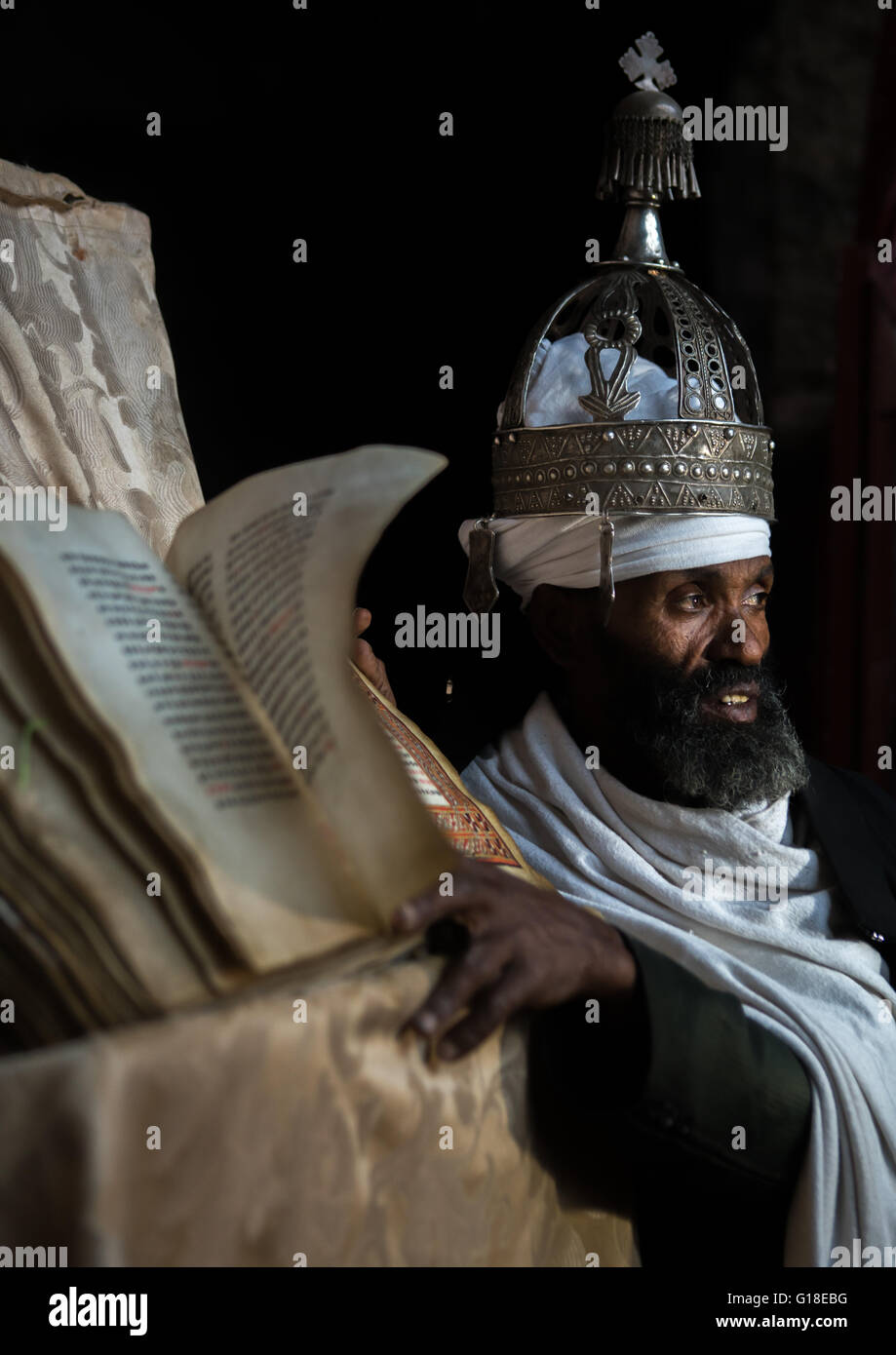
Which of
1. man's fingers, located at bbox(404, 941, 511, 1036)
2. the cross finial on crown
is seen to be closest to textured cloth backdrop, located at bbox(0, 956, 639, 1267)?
man's fingers, located at bbox(404, 941, 511, 1036)

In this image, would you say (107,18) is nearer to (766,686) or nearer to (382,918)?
(766,686)

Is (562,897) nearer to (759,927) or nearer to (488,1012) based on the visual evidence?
(488,1012)

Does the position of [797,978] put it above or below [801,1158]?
above

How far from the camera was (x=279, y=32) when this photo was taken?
8.16 feet

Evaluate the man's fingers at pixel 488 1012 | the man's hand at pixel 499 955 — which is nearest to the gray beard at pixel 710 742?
the man's hand at pixel 499 955

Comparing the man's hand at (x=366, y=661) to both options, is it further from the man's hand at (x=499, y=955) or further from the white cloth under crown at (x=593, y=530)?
the man's hand at (x=499, y=955)

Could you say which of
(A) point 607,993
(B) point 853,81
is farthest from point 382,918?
(B) point 853,81

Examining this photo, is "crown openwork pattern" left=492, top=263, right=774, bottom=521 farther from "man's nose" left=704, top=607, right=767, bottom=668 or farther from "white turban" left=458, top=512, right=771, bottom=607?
"man's nose" left=704, top=607, right=767, bottom=668

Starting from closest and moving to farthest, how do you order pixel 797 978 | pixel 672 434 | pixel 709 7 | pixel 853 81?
1. pixel 797 978
2. pixel 672 434
3. pixel 709 7
4. pixel 853 81

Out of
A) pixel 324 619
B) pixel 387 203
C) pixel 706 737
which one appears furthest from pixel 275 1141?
pixel 387 203

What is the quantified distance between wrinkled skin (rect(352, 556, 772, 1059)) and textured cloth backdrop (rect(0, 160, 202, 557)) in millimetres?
393

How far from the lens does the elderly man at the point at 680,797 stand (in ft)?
4.86

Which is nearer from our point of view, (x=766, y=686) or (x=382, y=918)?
(x=382, y=918)
